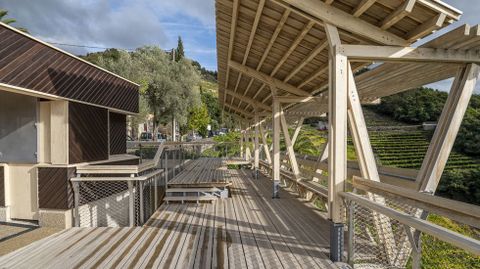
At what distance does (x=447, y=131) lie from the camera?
140 inches

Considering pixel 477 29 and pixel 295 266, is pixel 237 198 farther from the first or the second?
pixel 477 29

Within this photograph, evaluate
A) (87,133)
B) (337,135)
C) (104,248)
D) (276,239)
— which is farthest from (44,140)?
(337,135)

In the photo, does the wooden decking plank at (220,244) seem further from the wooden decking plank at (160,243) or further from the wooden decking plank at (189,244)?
the wooden decking plank at (160,243)

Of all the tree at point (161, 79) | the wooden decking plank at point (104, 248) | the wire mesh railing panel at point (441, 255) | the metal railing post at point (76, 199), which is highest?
the tree at point (161, 79)

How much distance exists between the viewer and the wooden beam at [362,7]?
11.0 ft

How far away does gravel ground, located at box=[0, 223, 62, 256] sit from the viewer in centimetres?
441

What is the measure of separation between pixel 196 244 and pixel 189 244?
0.10 meters

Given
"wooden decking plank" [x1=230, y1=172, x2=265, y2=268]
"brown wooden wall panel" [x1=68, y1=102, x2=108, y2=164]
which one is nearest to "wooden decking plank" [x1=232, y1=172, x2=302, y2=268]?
"wooden decking plank" [x1=230, y1=172, x2=265, y2=268]

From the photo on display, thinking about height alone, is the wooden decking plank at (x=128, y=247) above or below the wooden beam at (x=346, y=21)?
below

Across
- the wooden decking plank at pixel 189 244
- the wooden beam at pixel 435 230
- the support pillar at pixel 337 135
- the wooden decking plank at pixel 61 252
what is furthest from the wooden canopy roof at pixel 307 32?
the wooden decking plank at pixel 61 252

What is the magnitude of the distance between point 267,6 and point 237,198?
498cm

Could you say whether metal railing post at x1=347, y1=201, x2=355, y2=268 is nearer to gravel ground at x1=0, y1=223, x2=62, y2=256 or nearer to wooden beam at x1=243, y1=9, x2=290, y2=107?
wooden beam at x1=243, y1=9, x2=290, y2=107

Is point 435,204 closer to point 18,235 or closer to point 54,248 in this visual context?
point 54,248

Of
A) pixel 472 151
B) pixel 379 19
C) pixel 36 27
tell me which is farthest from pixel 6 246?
pixel 36 27
